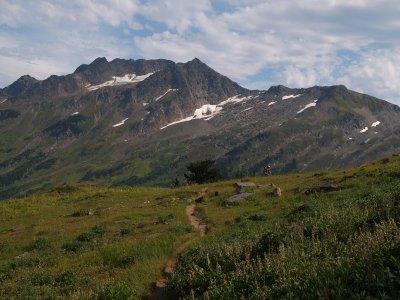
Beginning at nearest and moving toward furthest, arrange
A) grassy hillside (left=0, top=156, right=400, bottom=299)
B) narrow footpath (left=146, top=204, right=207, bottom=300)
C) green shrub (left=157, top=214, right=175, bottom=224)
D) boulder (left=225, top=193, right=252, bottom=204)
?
1. grassy hillside (left=0, top=156, right=400, bottom=299)
2. narrow footpath (left=146, top=204, right=207, bottom=300)
3. green shrub (left=157, top=214, right=175, bottom=224)
4. boulder (left=225, top=193, right=252, bottom=204)

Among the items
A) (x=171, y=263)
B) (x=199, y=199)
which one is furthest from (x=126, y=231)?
(x=199, y=199)

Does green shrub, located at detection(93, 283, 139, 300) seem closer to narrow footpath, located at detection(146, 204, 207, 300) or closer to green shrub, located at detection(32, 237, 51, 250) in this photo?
narrow footpath, located at detection(146, 204, 207, 300)

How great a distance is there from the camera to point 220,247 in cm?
1742

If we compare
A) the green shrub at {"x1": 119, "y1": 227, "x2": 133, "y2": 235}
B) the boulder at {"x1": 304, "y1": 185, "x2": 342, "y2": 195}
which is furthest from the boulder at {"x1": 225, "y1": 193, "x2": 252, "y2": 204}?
the green shrub at {"x1": 119, "y1": 227, "x2": 133, "y2": 235}

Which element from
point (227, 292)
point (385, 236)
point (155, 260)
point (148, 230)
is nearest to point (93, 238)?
point (148, 230)

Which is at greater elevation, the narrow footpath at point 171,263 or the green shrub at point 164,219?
the green shrub at point 164,219

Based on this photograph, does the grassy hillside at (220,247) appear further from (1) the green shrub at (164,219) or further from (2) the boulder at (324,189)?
(2) the boulder at (324,189)

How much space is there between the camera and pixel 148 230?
97.6ft

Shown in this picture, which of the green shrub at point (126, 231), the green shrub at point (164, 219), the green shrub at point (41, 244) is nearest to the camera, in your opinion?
the green shrub at point (41, 244)

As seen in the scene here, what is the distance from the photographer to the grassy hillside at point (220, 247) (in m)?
10.7

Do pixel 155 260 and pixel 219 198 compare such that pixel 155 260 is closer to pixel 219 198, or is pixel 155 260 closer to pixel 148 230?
pixel 148 230

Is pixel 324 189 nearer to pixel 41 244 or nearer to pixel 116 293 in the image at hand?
pixel 41 244

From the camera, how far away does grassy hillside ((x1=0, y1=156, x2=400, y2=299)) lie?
35.1ft

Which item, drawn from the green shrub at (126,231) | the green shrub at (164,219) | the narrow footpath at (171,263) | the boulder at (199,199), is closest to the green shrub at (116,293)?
the narrow footpath at (171,263)
